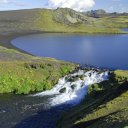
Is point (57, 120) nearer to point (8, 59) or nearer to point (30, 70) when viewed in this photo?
point (30, 70)

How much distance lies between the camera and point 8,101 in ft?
216

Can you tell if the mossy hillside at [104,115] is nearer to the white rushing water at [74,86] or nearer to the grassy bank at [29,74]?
the white rushing water at [74,86]

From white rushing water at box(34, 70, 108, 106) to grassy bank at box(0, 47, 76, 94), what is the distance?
7.88 ft

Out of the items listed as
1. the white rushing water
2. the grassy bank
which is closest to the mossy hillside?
the white rushing water

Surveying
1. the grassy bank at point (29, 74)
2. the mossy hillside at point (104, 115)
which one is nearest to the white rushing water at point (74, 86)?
the grassy bank at point (29, 74)

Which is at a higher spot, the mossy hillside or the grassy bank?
the mossy hillside

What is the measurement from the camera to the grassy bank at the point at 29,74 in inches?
2933

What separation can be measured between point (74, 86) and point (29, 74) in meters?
11.1

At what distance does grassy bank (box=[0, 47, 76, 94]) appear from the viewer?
2933 inches

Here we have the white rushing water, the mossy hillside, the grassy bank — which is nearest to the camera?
the mossy hillside

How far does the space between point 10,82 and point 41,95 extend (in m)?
8.89

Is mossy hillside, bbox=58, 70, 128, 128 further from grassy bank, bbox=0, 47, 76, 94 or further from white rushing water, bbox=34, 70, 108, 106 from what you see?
grassy bank, bbox=0, 47, 76, 94

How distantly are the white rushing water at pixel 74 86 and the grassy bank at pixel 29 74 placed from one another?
2403 millimetres

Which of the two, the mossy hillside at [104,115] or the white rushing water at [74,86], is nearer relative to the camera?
the mossy hillside at [104,115]
